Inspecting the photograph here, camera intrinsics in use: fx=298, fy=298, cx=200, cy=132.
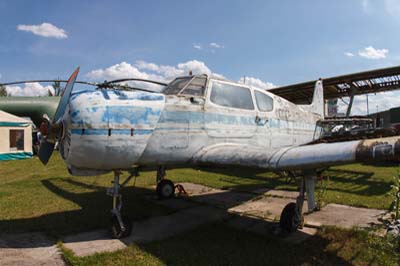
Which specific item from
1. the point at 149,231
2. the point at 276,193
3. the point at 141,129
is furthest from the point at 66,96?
the point at 276,193

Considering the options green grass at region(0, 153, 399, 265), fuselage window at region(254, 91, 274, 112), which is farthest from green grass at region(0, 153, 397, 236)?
fuselage window at region(254, 91, 274, 112)

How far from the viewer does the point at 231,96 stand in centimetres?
665

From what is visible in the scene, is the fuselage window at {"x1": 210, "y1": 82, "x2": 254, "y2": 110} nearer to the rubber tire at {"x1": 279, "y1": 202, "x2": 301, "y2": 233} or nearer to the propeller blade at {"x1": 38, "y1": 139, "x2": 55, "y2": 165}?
the rubber tire at {"x1": 279, "y1": 202, "x2": 301, "y2": 233}

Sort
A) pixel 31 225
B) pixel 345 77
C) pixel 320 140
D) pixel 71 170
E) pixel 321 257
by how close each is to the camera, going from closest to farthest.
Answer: pixel 321 257
pixel 71 170
pixel 31 225
pixel 320 140
pixel 345 77

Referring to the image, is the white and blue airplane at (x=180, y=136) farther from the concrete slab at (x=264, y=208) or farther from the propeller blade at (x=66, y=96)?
the concrete slab at (x=264, y=208)

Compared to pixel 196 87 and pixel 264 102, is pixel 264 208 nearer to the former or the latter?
pixel 264 102

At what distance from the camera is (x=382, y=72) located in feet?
54.0

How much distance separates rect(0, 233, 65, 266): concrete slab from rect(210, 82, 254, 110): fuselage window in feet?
13.2

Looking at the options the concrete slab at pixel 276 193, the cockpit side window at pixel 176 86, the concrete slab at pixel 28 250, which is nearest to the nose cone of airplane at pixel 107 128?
the cockpit side window at pixel 176 86

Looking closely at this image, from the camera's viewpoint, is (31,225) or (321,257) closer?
(321,257)

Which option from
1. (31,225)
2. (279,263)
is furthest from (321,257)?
(31,225)

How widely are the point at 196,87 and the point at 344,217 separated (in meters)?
4.35

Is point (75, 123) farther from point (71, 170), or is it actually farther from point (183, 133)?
point (183, 133)

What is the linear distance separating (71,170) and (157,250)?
206cm
